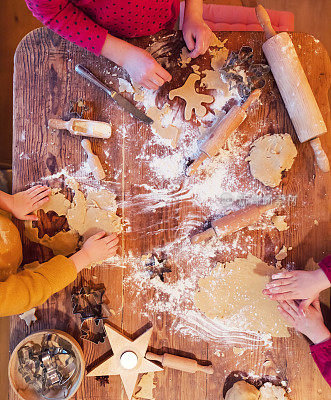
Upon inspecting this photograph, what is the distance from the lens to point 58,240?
1.05 metres

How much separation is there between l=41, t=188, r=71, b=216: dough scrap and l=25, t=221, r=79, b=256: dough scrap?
0.07 m

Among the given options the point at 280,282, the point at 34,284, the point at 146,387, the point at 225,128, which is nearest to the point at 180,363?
the point at 146,387

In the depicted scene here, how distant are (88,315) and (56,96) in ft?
2.24

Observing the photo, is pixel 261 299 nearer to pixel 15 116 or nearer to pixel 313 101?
pixel 313 101

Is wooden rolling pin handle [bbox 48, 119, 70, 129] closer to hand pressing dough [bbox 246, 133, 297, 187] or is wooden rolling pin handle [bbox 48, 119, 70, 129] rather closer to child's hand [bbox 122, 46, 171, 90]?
child's hand [bbox 122, 46, 171, 90]

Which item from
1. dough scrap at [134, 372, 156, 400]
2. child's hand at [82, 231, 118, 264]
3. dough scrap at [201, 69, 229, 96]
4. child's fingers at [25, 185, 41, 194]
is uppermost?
dough scrap at [201, 69, 229, 96]

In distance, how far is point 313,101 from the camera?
97 centimetres

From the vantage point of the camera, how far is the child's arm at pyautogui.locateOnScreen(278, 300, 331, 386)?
3.30 feet

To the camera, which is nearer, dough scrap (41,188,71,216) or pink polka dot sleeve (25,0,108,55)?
pink polka dot sleeve (25,0,108,55)

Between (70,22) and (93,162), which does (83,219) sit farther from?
(70,22)

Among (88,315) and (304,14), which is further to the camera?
(304,14)

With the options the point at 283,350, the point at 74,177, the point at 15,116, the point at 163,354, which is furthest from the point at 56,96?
the point at 283,350

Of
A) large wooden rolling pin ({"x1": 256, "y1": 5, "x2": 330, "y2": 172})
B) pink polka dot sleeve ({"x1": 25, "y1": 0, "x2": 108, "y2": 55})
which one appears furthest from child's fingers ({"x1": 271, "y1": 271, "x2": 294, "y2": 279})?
pink polka dot sleeve ({"x1": 25, "y1": 0, "x2": 108, "y2": 55})

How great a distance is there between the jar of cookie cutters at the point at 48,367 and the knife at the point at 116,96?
70 cm
